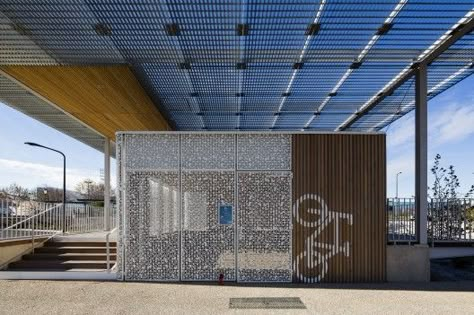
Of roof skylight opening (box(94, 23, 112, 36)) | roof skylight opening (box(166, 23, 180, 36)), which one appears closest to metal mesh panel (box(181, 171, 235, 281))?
roof skylight opening (box(166, 23, 180, 36))

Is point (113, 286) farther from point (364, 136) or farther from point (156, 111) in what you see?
point (156, 111)

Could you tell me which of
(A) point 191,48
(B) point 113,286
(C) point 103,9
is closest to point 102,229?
(B) point 113,286

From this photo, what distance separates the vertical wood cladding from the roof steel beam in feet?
6.38

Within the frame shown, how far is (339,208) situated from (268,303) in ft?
9.82

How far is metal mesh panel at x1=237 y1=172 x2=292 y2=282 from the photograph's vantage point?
404 inches

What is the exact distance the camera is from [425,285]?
1012 cm

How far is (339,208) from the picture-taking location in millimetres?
10445

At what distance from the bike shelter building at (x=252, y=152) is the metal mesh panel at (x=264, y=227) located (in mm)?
21

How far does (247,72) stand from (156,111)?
505 cm

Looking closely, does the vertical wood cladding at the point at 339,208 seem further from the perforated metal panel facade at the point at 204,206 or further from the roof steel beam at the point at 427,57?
the roof steel beam at the point at 427,57

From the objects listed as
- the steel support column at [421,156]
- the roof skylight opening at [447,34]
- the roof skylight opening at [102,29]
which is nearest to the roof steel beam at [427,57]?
the roof skylight opening at [447,34]

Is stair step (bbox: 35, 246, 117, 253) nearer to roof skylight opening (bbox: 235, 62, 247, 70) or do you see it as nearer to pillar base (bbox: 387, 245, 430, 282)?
roof skylight opening (bbox: 235, 62, 247, 70)

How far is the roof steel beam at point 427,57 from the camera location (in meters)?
8.87

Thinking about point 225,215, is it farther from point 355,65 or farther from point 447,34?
point 447,34
